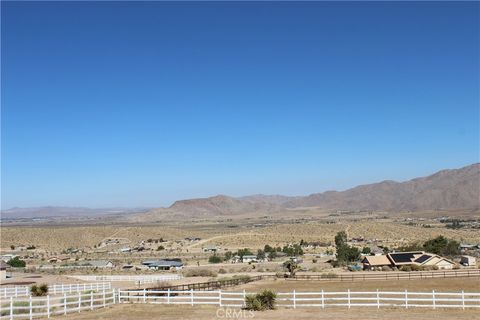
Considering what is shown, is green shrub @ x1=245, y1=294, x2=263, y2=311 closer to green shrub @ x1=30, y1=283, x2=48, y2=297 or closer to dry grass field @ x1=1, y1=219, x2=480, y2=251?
green shrub @ x1=30, y1=283, x2=48, y2=297

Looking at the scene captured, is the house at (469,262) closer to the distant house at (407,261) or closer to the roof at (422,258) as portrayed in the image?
the distant house at (407,261)

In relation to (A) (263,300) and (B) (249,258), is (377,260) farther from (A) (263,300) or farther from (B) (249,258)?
(A) (263,300)

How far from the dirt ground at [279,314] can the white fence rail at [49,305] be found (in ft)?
2.47

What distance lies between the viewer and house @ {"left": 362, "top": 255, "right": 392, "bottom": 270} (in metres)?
66.6

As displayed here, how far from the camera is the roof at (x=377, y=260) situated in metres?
67.0

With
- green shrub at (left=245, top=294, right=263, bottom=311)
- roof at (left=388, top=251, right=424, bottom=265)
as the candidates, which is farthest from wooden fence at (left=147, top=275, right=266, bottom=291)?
roof at (left=388, top=251, right=424, bottom=265)

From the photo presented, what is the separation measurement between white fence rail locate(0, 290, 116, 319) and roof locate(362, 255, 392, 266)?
44.4 meters

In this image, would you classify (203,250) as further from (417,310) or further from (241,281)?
(417,310)

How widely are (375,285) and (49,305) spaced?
31.0 meters

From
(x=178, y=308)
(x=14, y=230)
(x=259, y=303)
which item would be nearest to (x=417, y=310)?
(x=259, y=303)

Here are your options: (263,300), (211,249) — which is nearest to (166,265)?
(211,249)

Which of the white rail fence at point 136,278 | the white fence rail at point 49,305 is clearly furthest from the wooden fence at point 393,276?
the white fence rail at point 49,305

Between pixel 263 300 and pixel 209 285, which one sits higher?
pixel 263 300

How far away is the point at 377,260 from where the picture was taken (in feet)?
222
